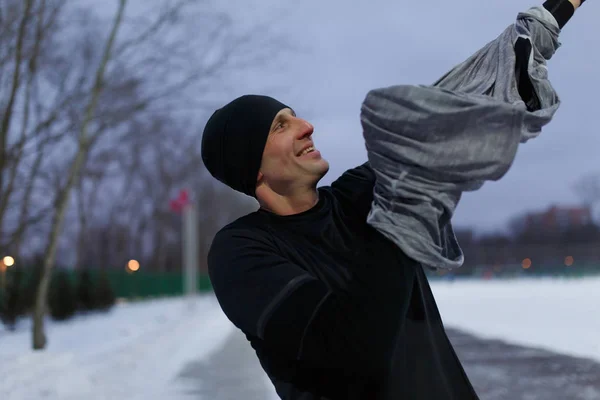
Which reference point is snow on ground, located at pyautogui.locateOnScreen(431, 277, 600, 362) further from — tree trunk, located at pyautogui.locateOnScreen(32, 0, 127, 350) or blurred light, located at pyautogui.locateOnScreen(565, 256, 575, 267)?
blurred light, located at pyautogui.locateOnScreen(565, 256, 575, 267)

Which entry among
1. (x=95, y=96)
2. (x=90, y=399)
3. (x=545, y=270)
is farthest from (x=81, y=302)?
(x=545, y=270)

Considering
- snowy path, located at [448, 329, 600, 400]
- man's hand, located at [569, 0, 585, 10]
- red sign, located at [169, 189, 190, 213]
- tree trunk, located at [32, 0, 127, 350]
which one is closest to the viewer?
man's hand, located at [569, 0, 585, 10]

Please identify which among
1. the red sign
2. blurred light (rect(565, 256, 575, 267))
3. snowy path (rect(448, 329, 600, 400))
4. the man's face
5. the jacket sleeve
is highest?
the man's face

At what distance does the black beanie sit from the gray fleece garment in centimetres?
36

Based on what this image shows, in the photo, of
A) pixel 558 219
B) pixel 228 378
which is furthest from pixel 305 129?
pixel 558 219

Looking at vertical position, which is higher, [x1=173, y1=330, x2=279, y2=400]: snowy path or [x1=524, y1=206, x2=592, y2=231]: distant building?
[x1=173, y1=330, x2=279, y2=400]: snowy path

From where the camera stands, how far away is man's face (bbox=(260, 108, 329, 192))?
142 cm

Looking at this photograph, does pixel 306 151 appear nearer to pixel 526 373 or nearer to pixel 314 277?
pixel 314 277

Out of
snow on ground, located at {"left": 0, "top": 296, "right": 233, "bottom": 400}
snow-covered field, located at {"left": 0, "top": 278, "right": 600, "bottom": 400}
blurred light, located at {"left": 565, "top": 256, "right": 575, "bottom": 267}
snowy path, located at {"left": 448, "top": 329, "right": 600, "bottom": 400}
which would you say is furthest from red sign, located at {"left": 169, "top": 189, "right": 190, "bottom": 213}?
blurred light, located at {"left": 565, "top": 256, "right": 575, "bottom": 267}

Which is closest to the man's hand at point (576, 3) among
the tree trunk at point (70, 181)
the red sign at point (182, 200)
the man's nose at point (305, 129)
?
the man's nose at point (305, 129)

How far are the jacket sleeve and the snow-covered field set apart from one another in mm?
6362

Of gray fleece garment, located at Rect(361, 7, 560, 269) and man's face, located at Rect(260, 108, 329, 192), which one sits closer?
gray fleece garment, located at Rect(361, 7, 560, 269)

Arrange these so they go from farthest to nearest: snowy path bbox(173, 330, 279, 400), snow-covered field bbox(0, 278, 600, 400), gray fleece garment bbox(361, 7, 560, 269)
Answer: snow-covered field bbox(0, 278, 600, 400) → snowy path bbox(173, 330, 279, 400) → gray fleece garment bbox(361, 7, 560, 269)

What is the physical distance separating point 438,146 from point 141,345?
13.0 m
